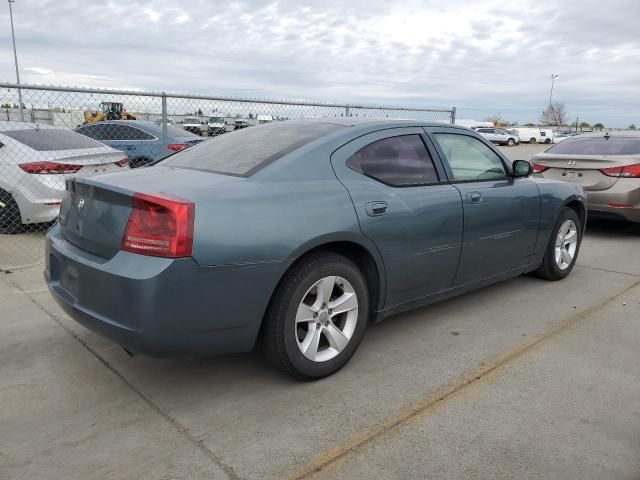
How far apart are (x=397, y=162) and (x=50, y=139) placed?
16.7 feet

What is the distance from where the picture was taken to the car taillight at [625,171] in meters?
7.04

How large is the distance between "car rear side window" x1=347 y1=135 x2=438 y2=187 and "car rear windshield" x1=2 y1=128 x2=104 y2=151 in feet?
15.4

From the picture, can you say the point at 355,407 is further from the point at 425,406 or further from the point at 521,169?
the point at 521,169

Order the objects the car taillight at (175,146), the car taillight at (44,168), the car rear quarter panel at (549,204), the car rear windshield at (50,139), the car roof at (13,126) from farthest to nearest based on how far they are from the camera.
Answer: the car taillight at (175,146), the car roof at (13,126), the car rear windshield at (50,139), the car taillight at (44,168), the car rear quarter panel at (549,204)

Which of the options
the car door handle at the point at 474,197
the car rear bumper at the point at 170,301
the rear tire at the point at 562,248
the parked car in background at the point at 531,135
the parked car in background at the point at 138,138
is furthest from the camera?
the parked car in background at the point at 531,135

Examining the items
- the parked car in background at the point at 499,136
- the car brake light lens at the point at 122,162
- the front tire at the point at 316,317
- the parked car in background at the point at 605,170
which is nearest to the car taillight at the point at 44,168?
the car brake light lens at the point at 122,162

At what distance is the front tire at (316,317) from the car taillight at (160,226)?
0.64 meters

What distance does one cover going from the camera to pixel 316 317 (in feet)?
10.3

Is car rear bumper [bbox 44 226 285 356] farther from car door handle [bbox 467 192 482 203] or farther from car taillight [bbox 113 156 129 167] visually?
car taillight [bbox 113 156 129 167]

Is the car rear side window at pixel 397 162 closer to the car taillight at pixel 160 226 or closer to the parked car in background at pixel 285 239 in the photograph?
the parked car in background at pixel 285 239

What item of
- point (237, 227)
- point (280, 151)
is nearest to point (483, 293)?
point (280, 151)

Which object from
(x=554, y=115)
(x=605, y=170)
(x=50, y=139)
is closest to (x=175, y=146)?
(x=50, y=139)

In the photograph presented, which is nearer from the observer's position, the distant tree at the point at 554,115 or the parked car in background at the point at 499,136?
the parked car in background at the point at 499,136

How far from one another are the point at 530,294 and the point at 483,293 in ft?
1.40
